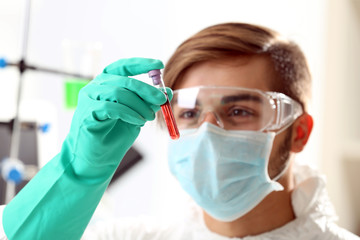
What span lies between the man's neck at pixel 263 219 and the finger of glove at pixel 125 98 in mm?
656

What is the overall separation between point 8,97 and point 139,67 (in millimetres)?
1837

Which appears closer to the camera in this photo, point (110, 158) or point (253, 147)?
point (110, 158)

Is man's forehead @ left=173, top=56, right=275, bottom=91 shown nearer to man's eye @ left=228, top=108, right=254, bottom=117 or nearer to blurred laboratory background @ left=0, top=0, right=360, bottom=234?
man's eye @ left=228, top=108, right=254, bottom=117

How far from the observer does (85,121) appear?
111 cm

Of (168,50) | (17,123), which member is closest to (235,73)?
(17,123)

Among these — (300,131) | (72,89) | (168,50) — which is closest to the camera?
(300,131)

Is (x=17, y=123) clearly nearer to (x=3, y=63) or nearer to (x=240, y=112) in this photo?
(x=3, y=63)

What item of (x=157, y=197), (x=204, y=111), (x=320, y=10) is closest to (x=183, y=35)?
(x=320, y=10)

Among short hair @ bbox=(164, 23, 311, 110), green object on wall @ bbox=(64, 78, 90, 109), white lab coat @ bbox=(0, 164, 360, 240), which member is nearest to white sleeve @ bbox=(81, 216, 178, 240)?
white lab coat @ bbox=(0, 164, 360, 240)

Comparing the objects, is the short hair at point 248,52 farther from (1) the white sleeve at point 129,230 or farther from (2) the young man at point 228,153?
(1) the white sleeve at point 129,230

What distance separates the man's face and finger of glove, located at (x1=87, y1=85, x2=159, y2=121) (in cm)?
50

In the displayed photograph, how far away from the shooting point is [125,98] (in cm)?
106

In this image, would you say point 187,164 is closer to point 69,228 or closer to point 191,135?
point 191,135

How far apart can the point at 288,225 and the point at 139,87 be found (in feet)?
2.59
